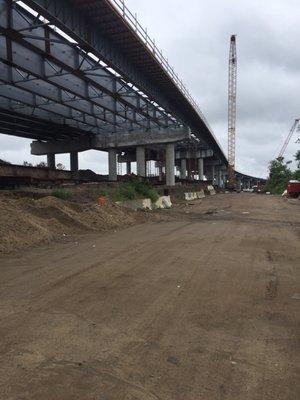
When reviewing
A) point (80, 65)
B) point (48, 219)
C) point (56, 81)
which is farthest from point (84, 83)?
point (48, 219)

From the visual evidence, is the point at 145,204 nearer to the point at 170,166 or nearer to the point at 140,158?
the point at 140,158

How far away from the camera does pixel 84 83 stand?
1293 inches

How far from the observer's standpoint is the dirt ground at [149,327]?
4.23 m

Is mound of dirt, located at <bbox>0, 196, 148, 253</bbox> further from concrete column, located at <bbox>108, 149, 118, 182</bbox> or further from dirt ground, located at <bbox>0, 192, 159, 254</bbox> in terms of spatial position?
concrete column, located at <bbox>108, 149, 118, 182</bbox>

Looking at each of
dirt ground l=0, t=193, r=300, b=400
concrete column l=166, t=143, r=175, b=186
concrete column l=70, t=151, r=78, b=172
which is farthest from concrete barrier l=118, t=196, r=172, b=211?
concrete column l=70, t=151, r=78, b=172

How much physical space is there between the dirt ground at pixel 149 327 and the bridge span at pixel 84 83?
12.9 m

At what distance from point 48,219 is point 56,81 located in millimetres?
15299

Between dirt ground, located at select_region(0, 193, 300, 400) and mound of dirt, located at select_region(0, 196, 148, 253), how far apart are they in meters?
2.04

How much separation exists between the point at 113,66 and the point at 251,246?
654 inches

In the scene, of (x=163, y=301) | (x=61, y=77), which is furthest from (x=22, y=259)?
(x=61, y=77)

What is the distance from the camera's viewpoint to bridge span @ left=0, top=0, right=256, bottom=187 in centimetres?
2131

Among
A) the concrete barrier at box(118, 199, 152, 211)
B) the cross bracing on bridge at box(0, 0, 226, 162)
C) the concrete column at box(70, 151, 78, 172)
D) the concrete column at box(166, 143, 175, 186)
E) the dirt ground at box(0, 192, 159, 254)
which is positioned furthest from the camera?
the concrete column at box(70, 151, 78, 172)

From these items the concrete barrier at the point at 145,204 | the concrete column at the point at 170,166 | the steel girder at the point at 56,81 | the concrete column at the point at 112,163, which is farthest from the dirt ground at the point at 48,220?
the concrete column at the point at 112,163

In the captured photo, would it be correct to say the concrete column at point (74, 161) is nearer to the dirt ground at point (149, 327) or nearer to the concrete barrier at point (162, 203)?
the concrete barrier at point (162, 203)
